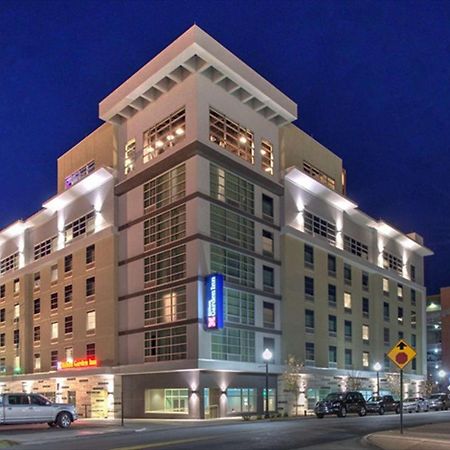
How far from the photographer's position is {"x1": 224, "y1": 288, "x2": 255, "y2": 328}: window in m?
49.9

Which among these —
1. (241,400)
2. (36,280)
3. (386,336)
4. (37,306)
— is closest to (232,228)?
(241,400)

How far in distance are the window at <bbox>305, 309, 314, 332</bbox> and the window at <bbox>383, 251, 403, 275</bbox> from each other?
20.1m

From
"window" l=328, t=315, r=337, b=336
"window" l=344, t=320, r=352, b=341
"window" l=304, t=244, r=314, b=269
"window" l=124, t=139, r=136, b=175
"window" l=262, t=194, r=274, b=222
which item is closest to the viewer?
"window" l=262, t=194, r=274, b=222

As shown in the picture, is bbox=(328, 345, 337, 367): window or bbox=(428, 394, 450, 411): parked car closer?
bbox=(428, 394, 450, 411): parked car

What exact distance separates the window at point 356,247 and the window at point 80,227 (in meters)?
26.5

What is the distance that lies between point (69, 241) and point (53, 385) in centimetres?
1375

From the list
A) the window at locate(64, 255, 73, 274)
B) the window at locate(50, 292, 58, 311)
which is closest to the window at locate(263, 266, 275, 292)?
the window at locate(64, 255, 73, 274)

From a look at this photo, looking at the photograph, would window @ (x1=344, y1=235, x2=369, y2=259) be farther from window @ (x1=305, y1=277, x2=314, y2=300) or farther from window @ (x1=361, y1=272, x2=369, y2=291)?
window @ (x1=305, y1=277, x2=314, y2=300)

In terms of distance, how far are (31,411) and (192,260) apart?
19210 mm

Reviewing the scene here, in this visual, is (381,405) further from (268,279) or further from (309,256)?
(309,256)

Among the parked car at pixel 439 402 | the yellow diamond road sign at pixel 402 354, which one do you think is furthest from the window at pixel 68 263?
the yellow diamond road sign at pixel 402 354

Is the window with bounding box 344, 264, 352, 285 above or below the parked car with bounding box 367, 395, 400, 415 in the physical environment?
above

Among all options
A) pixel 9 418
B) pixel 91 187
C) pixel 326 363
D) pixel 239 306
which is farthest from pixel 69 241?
pixel 9 418

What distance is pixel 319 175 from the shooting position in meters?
65.2
